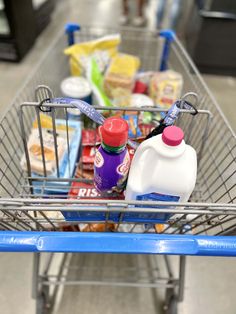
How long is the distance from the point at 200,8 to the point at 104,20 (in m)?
1.13

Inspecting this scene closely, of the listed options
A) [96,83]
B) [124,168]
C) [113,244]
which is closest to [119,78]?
[96,83]

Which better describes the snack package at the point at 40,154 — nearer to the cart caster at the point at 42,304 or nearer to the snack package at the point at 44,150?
the snack package at the point at 44,150

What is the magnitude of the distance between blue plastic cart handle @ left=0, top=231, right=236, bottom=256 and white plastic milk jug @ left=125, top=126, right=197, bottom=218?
0.27 feet

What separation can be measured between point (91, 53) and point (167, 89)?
332mm

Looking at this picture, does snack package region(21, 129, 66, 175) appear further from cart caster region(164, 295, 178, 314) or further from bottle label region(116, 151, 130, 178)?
cart caster region(164, 295, 178, 314)

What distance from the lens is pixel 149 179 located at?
50 cm

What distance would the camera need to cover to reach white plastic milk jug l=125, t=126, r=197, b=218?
478 millimetres

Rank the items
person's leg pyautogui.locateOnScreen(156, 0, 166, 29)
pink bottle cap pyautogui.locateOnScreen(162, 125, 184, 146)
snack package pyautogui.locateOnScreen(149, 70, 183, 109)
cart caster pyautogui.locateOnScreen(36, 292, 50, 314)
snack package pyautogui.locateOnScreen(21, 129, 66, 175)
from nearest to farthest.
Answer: pink bottle cap pyautogui.locateOnScreen(162, 125, 184, 146)
snack package pyautogui.locateOnScreen(21, 129, 66, 175)
cart caster pyautogui.locateOnScreen(36, 292, 50, 314)
snack package pyautogui.locateOnScreen(149, 70, 183, 109)
person's leg pyautogui.locateOnScreen(156, 0, 166, 29)

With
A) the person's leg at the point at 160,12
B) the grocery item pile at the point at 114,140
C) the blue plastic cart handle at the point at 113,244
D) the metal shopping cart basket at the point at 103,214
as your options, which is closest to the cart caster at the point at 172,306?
the metal shopping cart basket at the point at 103,214

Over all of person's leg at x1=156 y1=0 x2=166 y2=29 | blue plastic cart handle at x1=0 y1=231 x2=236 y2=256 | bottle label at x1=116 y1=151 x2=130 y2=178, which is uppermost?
bottle label at x1=116 y1=151 x2=130 y2=178

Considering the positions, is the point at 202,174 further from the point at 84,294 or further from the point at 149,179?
the point at 84,294

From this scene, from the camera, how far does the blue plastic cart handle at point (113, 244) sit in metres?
0.47

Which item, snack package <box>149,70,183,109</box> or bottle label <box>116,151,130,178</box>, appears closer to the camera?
bottle label <box>116,151,130,178</box>

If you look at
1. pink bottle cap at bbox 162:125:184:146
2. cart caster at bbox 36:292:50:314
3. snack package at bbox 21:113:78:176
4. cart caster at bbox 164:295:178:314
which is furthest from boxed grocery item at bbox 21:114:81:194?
cart caster at bbox 164:295:178:314
